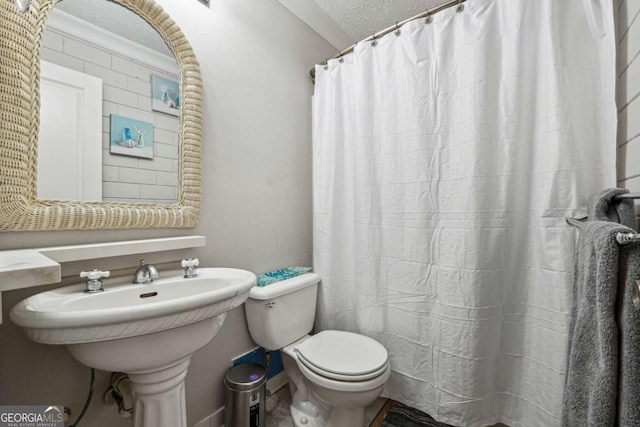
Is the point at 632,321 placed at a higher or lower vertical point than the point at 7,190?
lower

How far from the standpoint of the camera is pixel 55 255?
729 millimetres

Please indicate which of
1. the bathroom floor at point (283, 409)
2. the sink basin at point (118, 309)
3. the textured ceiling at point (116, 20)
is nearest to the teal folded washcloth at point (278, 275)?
the sink basin at point (118, 309)

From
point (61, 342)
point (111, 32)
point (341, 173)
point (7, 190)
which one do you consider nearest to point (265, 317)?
point (61, 342)

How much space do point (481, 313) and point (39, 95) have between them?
170 centimetres

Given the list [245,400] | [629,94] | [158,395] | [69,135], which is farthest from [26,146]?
[629,94]

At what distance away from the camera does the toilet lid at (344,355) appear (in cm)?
102

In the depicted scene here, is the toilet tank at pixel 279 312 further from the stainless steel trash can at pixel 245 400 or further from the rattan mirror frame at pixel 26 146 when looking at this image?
the rattan mirror frame at pixel 26 146

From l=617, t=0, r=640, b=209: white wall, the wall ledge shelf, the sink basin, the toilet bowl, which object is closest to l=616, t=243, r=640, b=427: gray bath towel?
l=617, t=0, r=640, b=209: white wall

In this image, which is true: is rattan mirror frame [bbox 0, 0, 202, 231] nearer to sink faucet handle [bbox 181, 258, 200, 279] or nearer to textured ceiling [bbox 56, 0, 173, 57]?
textured ceiling [bbox 56, 0, 173, 57]

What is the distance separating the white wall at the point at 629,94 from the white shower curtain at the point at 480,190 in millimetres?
39

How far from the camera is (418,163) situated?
1.20m

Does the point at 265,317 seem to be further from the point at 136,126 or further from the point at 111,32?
the point at 111,32

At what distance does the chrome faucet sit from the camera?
894 mm

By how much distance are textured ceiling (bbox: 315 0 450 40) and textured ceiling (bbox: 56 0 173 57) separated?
0.96 metres
